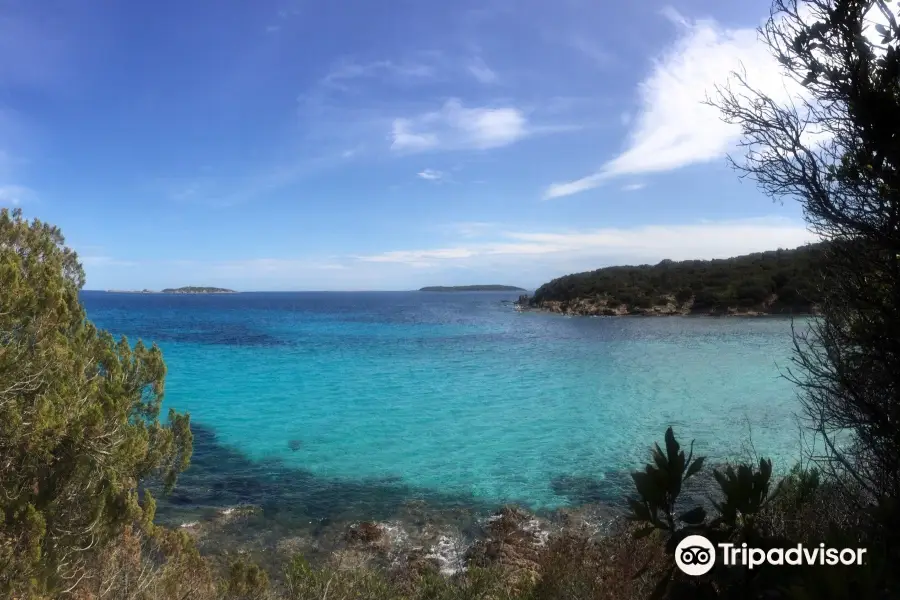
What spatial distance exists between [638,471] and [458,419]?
16.0m

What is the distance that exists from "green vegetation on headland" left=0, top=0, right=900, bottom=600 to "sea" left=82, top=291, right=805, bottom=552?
163cm

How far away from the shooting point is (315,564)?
882cm

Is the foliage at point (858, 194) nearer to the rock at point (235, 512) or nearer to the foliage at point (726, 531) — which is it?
the foliage at point (726, 531)

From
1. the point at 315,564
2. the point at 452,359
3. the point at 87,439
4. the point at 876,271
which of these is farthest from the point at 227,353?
the point at 876,271

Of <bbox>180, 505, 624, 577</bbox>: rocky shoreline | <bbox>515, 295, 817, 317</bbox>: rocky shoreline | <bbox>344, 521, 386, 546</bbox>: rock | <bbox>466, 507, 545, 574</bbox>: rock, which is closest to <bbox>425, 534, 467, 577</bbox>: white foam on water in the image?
<bbox>180, 505, 624, 577</bbox>: rocky shoreline

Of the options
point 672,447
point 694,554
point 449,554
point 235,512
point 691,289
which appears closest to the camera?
point 672,447

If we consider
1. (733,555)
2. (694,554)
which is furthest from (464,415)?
(733,555)

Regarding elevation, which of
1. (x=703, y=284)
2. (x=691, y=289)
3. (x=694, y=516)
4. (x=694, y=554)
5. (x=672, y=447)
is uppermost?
(x=703, y=284)

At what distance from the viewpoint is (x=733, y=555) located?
176cm

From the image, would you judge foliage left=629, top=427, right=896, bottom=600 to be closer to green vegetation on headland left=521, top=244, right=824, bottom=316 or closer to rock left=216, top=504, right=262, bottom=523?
rock left=216, top=504, right=262, bottom=523

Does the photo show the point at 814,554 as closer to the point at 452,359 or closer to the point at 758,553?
the point at 758,553

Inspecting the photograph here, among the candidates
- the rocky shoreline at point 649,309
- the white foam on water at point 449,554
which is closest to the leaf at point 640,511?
the white foam on water at point 449,554

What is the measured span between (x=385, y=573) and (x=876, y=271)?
7.98 metres

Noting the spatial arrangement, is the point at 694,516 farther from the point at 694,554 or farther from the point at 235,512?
→ the point at 235,512
